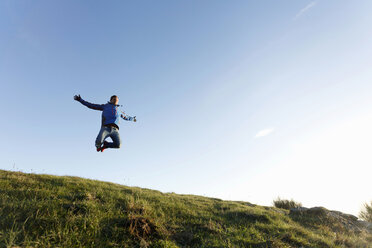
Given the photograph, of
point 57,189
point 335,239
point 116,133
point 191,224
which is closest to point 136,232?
point 191,224

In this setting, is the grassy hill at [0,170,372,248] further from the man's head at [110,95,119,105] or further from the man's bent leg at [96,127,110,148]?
the man's head at [110,95,119,105]

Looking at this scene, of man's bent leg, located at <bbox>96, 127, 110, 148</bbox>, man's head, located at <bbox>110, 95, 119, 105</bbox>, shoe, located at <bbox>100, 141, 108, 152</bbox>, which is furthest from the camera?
man's head, located at <bbox>110, 95, 119, 105</bbox>

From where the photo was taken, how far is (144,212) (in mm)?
5547

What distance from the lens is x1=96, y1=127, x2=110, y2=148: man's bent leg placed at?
7234mm

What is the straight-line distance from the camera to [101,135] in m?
7.32

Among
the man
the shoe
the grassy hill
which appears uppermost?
the man

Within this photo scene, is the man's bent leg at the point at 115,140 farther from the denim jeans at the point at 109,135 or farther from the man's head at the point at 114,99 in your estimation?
the man's head at the point at 114,99

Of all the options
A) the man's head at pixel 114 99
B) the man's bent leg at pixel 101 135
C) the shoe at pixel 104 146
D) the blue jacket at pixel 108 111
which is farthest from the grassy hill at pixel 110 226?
the man's head at pixel 114 99

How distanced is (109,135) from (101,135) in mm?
479

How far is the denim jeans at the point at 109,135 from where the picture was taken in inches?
286

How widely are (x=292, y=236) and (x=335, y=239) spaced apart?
6.61 ft

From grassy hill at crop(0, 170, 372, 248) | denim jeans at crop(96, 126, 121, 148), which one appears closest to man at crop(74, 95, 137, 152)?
denim jeans at crop(96, 126, 121, 148)

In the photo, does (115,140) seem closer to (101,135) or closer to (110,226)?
(101,135)

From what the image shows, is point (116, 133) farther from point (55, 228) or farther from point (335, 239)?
point (335, 239)
